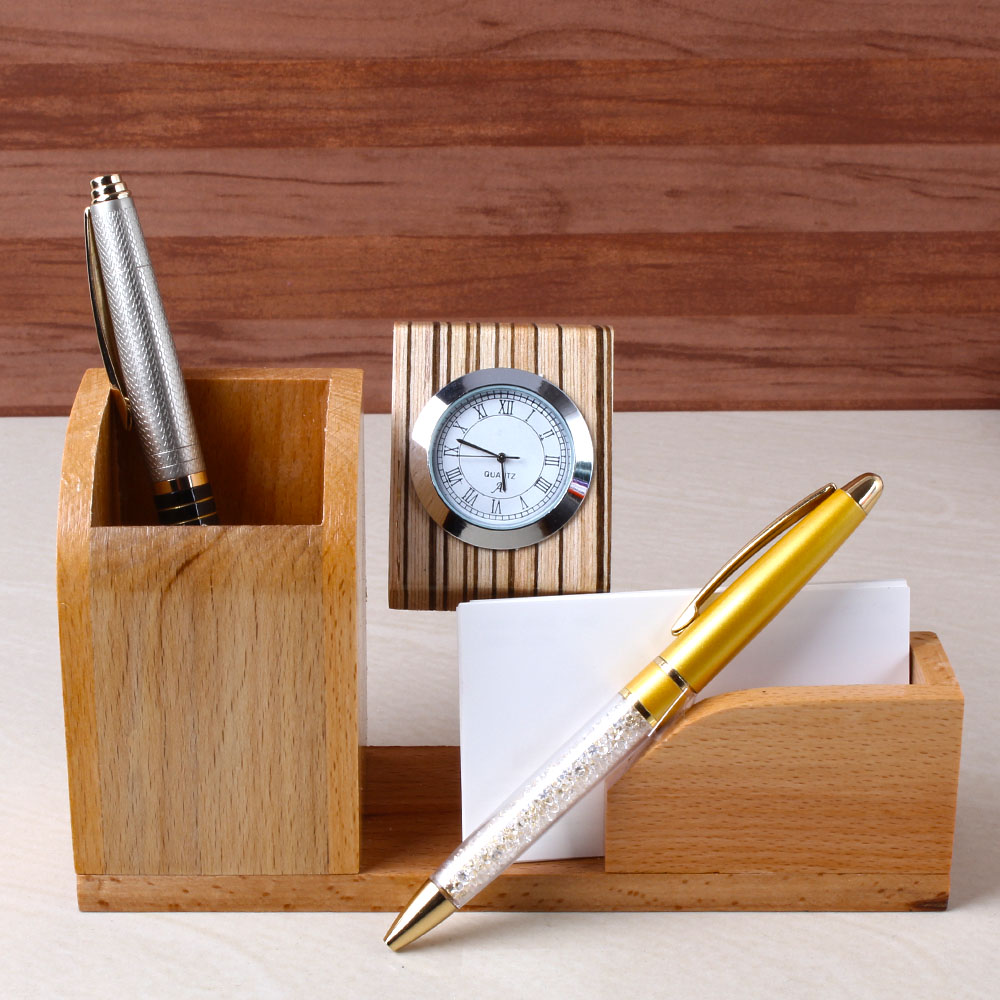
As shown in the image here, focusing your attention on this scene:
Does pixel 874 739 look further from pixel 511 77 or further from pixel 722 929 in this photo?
pixel 511 77

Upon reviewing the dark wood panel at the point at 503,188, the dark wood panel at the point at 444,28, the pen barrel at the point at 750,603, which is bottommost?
the pen barrel at the point at 750,603

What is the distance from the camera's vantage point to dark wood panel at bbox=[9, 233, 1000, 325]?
3.28ft

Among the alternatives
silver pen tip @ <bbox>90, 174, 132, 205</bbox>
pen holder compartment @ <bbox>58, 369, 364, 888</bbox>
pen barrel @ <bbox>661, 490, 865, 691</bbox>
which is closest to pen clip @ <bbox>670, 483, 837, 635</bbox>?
pen barrel @ <bbox>661, 490, 865, 691</bbox>

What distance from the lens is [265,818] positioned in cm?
44

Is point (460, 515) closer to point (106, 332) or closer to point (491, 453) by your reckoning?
point (491, 453)

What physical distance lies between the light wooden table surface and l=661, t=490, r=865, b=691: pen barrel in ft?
0.29

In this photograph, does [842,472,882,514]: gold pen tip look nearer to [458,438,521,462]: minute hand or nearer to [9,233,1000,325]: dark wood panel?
[458,438,521,462]: minute hand

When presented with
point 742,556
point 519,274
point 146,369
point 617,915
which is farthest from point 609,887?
point 519,274

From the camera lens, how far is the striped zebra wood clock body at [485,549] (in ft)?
1.56

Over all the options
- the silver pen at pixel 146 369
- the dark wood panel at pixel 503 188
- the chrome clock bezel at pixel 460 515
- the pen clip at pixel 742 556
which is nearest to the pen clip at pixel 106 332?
the silver pen at pixel 146 369

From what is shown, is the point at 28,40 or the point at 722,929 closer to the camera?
the point at 722,929

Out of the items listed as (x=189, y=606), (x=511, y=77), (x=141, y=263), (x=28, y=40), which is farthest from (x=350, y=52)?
(x=189, y=606)

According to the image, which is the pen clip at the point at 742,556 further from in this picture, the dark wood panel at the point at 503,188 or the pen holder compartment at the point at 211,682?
the dark wood panel at the point at 503,188

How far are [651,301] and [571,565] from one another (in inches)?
22.7
